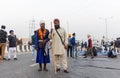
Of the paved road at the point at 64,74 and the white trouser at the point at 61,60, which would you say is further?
the white trouser at the point at 61,60

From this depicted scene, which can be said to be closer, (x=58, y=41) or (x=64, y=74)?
(x=64, y=74)

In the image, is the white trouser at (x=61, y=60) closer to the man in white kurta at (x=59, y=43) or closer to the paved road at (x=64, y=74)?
the man in white kurta at (x=59, y=43)

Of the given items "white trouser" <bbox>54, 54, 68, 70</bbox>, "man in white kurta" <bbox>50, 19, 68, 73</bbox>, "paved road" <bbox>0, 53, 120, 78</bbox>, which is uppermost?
"man in white kurta" <bbox>50, 19, 68, 73</bbox>

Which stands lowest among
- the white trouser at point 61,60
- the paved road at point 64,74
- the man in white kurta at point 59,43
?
the paved road at point 64,74

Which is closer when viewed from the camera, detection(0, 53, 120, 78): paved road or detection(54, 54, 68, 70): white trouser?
detection(0, 53, 120, 78): paved road

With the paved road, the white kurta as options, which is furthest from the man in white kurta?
the paved road

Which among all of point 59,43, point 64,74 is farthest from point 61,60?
point 64,74

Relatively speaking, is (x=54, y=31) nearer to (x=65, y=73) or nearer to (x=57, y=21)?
(x=57, y=21)

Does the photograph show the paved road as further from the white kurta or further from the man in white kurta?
the white kurta

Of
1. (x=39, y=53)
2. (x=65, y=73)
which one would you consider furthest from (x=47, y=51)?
(x=65, y=73)

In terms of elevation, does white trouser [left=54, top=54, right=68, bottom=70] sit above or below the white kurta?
below

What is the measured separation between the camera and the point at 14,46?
21938 millimetres

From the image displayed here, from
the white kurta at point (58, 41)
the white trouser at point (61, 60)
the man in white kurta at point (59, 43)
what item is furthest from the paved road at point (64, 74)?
the white kurta at point (58, 41)

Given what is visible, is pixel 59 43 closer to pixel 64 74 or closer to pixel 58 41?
pixel 58 41
